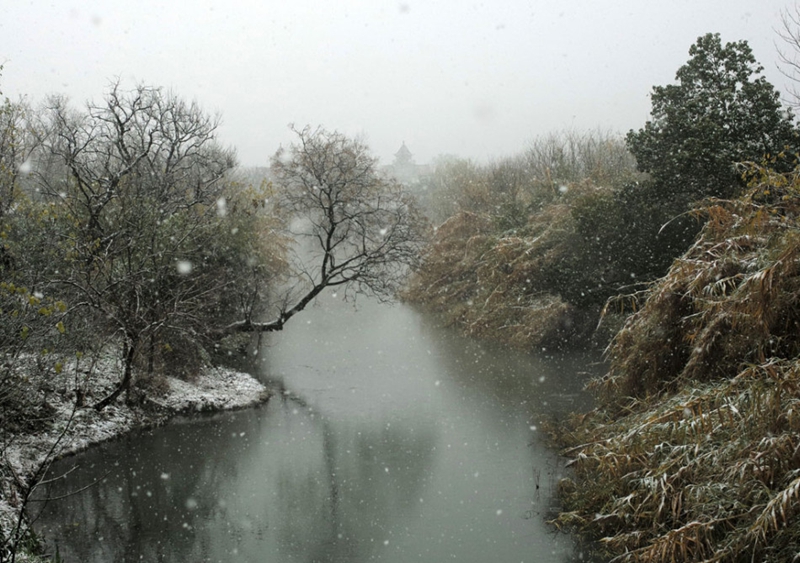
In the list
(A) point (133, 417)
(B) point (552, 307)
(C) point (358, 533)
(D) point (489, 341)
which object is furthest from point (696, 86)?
(A) point (133, 417)

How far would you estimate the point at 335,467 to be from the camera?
37.4ft

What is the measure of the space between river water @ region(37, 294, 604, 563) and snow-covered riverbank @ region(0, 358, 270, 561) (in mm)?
398

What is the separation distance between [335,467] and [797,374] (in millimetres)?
7269

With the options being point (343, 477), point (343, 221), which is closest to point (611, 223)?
point (343, 221)

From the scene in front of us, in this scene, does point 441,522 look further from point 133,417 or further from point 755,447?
point 133,417

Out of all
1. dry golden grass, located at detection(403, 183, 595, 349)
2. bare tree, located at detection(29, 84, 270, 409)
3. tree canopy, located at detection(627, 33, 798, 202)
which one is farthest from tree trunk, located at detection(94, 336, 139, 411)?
tree canopy, located at detection(627, 33, 798, 202)

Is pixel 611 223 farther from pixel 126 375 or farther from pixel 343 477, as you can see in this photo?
pixel 126 375

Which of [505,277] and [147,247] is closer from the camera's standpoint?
[147,247]

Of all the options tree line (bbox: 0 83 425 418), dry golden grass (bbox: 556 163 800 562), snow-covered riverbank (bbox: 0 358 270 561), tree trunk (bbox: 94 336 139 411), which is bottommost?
dry golden grass (bbox: 556 163 800 562)

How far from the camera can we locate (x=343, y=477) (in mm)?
10938

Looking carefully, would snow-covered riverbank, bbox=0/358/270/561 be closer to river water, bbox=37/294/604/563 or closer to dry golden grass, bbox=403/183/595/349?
river water, bbox=37/294/604/563

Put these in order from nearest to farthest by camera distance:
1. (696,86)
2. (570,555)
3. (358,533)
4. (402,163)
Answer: (570,555) → (358,533) → (696,86) → (402,163)

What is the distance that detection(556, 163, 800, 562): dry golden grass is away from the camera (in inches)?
253

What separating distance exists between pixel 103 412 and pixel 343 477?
16.9ft
